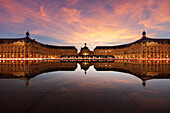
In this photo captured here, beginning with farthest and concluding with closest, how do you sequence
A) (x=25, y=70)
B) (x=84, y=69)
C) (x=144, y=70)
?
(x=84, y=69) < (x=144, y=70) < (x=25, y=70)

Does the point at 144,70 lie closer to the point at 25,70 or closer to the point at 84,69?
the point at 84,69

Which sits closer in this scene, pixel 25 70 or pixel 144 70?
pixel 25 70

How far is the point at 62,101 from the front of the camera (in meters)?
3.20

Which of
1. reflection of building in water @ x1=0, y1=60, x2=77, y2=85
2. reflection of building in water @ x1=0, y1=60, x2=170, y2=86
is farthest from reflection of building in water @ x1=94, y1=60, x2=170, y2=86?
reflection of building in water @ x1=0, y1=60, x2=77, y2=85

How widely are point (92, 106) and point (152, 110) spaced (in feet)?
5.24

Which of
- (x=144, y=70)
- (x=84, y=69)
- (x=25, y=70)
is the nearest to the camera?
(x=25, y=70)

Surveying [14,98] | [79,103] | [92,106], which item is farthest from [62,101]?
[14,98]

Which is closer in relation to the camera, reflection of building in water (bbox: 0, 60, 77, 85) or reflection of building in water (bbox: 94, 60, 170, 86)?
reflection of building in water (bbox: 0, 60, 77, 85)

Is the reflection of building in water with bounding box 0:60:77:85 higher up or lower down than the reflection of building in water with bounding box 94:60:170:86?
higher up

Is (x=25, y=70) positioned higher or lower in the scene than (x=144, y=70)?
higher

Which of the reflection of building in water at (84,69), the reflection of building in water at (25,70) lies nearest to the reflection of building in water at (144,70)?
the reflection of building in water at (84,69)

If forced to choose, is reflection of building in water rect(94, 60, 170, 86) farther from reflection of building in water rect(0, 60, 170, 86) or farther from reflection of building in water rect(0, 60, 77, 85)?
reflection of building in water rect(0, 60, 77, 85)

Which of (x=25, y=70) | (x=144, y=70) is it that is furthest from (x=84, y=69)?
(x=144, y=70)

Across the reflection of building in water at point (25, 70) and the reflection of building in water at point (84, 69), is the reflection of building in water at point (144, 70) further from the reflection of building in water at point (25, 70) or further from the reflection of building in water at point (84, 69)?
the reflection of building in water at point (25, 70)
